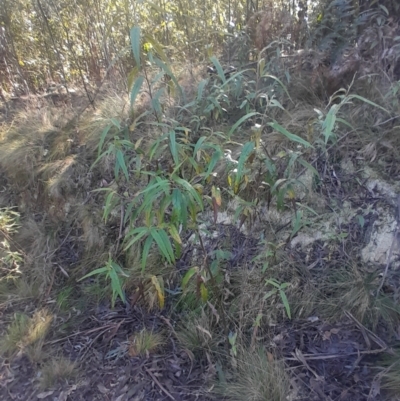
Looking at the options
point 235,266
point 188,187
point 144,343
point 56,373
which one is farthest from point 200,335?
point 188,187

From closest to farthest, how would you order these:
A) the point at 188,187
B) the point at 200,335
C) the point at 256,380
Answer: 1. the point at 188,187
2. the point at 256,380
3. the point at 200,335

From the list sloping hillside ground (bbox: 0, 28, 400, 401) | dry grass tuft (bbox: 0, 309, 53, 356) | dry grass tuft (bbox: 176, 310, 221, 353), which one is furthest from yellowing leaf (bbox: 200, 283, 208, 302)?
dry grass tuft (bbox: 0, 309, 53, 356)

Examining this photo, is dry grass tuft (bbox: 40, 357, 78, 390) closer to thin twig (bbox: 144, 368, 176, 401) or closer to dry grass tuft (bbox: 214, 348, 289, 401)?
thin twig (bbox: 144, 368, 176, 401)

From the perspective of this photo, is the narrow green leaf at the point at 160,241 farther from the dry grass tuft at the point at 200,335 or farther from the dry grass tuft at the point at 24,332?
the dry grass tuft at the point at 24,332

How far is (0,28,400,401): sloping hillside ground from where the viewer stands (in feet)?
7.54

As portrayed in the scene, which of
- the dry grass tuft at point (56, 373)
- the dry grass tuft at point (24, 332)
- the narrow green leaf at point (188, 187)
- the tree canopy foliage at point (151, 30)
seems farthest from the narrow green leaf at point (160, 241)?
the tree canopy foliage at point (151, 30)

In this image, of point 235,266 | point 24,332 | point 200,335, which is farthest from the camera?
point 24,332

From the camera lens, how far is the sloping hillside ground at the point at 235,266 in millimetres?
2299

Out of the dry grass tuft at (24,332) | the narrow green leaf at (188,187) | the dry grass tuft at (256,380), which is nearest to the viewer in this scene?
the narrow green leaf at (188,187)

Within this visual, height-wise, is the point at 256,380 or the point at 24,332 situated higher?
the point at 24,332

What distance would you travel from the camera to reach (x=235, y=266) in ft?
9.06

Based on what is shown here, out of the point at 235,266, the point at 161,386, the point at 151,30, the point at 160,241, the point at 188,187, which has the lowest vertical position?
the point at 161,386

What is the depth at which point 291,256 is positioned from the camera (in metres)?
2.67

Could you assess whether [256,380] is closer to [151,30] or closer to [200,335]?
[200,335]
